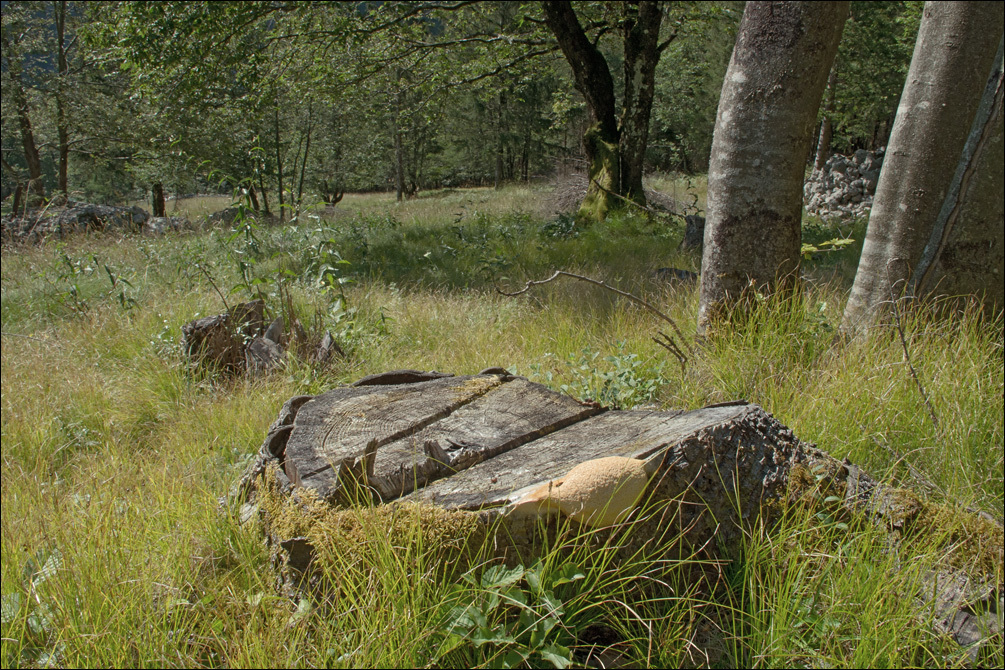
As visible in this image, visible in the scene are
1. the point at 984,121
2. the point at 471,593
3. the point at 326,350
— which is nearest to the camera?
the point at 471,593

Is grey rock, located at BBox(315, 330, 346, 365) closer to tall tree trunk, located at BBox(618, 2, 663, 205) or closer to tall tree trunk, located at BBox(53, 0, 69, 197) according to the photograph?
tall tree trunk, located at BBox(618, 2, 663, 205)

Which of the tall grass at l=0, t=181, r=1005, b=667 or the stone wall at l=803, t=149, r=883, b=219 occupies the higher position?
the stone wall at l=803, t=149, r=883, b=219

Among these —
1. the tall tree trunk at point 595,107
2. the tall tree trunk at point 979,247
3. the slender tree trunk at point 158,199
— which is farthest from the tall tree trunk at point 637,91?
the slender tree trunk at point 158,199

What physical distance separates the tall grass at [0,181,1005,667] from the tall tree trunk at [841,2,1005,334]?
0.81 ft

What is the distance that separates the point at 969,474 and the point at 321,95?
465 inches

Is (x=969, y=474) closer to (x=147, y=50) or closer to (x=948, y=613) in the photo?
(x=948, y=613)

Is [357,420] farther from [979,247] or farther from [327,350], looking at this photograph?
[979,247]

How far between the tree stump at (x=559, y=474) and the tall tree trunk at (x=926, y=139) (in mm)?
1693

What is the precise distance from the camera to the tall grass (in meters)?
1.49

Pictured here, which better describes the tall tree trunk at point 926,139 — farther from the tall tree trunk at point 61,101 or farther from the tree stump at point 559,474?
the tall tree trunk at point 61,101

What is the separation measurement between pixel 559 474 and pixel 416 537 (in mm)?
424

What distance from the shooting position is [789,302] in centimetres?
337

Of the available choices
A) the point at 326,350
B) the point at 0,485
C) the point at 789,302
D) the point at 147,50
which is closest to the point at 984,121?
the point at 789,302

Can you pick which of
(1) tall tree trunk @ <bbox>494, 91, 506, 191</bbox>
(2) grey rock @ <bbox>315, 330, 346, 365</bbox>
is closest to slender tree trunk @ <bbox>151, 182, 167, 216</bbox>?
(1) tall tree trunk @ <bbox>494, 91, 506, 191</bbox>
